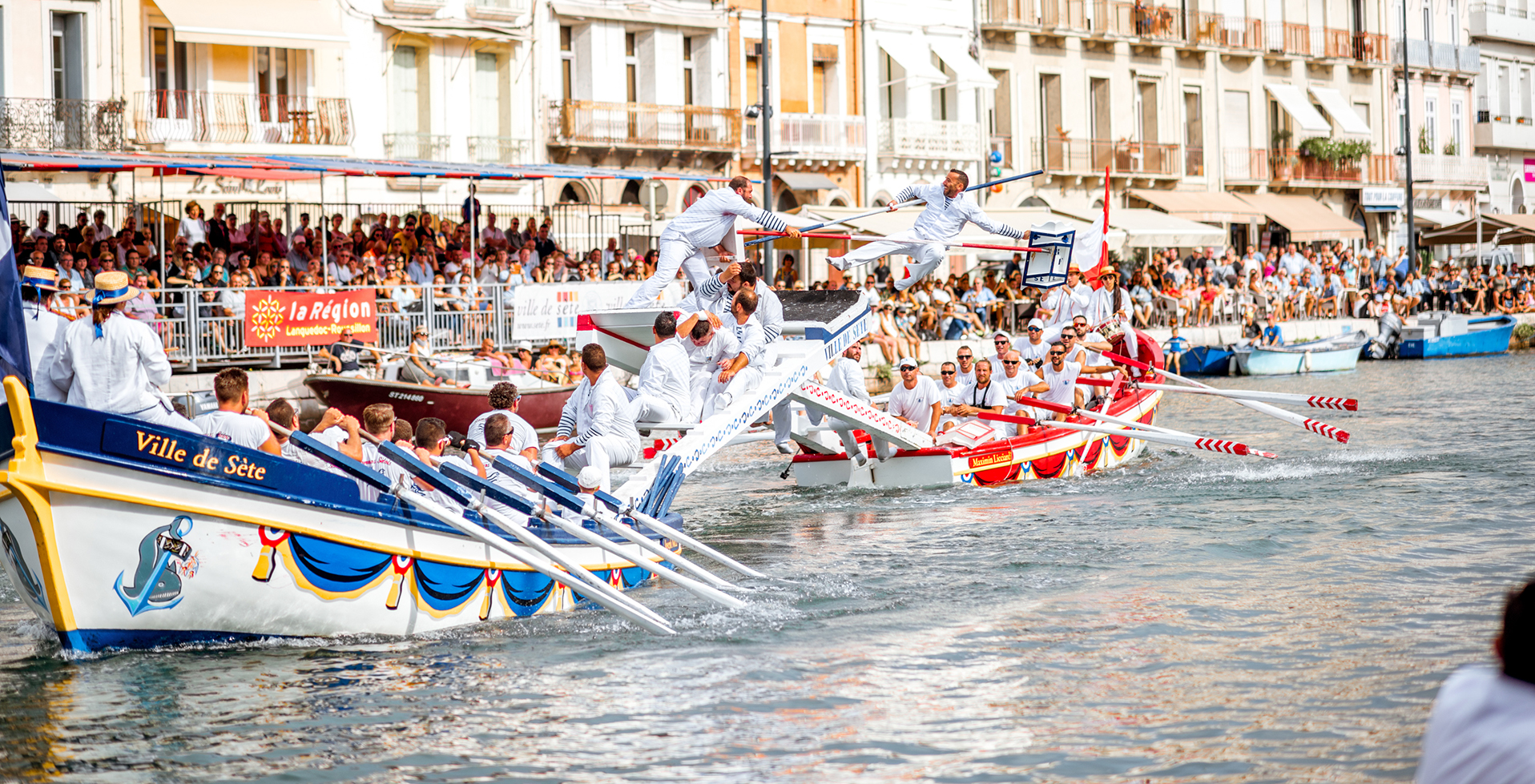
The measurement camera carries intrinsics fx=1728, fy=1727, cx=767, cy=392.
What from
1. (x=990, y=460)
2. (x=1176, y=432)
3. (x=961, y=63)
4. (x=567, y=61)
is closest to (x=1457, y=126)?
(x=961, y=63)

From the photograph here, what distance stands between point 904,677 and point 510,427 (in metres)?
3.71

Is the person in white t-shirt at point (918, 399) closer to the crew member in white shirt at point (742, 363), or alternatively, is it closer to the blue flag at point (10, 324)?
the crew member in white shirt at point (742, 363)

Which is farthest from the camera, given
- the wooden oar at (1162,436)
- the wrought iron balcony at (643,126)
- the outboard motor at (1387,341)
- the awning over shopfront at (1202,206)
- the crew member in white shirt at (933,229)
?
the awning over shopfront at (1202,206)

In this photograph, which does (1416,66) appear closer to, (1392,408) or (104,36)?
(1392,408)

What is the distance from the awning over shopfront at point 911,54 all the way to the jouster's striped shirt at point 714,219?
90.8ft

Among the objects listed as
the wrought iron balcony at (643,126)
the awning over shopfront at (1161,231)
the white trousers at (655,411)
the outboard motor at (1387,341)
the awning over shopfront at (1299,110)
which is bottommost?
the white trousers at (655,411)

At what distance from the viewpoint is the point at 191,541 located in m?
9.74

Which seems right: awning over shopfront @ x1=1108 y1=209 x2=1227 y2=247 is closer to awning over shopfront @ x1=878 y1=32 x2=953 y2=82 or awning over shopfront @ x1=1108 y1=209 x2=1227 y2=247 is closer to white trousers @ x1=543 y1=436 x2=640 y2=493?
awning over shopfront @ x1=878 y1=32 x2=953 y2=82

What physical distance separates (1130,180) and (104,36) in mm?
29013

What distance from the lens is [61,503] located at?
9.32 m

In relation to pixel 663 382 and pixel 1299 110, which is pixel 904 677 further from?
pixel 1299 110

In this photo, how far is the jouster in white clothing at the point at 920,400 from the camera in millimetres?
19500

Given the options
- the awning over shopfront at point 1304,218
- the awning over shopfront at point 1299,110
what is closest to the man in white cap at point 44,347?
the awning over shopfront at point 1304,218

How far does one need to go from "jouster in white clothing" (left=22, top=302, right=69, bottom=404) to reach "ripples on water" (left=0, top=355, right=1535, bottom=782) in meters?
1.62
